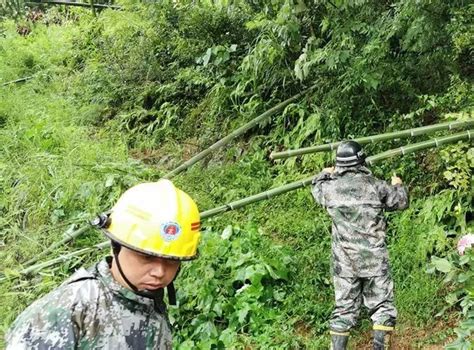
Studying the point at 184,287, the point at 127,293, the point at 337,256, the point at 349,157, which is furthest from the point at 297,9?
the point at 127,293

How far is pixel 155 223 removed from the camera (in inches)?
71.0

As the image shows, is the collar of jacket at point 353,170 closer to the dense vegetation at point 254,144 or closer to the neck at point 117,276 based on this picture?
the dense vegetation at point 254,144

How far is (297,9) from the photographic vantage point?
16.4ft

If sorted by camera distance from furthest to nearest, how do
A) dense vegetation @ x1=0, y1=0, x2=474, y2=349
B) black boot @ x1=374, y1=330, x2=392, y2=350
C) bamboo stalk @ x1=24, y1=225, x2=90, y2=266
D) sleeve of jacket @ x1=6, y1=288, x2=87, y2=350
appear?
bamboo stalk @ x1=24, y1=225, x2=90, y2=266, dense vegetation @ x1=0, y1=0, x2=474, y2=349, black boot @ x1=374, y1=330, x2=392, y2=350, sleeve of jacket @ x1=6, y1=288, x2=87, y2=350

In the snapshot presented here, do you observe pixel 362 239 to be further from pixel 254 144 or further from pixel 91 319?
pixel 254 144

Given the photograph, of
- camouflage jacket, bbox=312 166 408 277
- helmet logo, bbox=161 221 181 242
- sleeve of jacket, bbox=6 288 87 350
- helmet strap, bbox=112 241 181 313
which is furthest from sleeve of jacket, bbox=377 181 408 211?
sleeve of jacket, bbox=6 288 87 350

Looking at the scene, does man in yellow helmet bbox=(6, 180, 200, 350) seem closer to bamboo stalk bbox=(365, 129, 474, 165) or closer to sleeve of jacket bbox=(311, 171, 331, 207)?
sleeve of jacket bbox=(311, 171, 331, 207)

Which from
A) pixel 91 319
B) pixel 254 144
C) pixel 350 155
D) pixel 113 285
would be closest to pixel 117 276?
pixel 113 285

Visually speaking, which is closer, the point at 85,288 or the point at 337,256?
the point at 85,288

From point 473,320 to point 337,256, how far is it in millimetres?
1598

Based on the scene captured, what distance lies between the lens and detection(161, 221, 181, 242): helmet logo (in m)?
1.79

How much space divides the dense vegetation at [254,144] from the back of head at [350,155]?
857 mm

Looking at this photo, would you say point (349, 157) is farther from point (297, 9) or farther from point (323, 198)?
point (297, 9)

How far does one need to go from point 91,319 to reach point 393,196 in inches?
111
